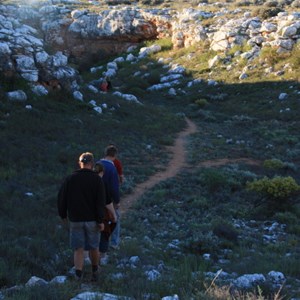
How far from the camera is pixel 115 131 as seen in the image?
15922 millimetres

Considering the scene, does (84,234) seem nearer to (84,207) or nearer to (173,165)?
(84,207)

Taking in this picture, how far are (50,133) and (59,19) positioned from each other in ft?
91.9

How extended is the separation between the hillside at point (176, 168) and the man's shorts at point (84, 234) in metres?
0.43

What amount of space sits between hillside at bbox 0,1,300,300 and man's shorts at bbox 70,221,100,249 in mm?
Answer: 426

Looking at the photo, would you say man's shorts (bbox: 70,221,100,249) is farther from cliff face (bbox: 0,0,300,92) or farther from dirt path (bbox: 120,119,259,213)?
cliff face (bbox: 0,0,300,92)

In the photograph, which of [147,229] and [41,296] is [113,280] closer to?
[41,296]

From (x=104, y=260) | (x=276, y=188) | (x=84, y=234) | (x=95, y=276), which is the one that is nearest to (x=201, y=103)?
(x=276, y=188)

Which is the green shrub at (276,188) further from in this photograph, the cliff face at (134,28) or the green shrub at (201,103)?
the green shrub at (201,103)

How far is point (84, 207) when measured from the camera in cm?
532

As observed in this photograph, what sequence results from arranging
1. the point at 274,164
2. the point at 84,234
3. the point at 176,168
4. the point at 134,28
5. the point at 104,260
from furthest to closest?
1. the point at 134,28
2. the point at 176,168
3. the point at 274,164
4. the point at 104,260
5. the point at 84,234

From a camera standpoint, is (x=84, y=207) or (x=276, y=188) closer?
(x=84, y=207)

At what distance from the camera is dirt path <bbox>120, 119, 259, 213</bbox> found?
10242 millimetres

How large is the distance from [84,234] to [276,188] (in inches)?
221

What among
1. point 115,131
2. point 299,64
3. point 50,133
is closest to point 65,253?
point 50,133
